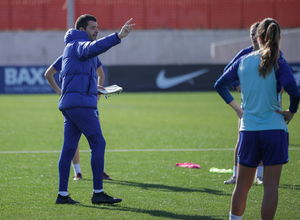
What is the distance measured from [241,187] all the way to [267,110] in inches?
24.9

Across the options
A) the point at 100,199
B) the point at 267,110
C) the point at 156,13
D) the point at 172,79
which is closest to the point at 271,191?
the point at 267,110

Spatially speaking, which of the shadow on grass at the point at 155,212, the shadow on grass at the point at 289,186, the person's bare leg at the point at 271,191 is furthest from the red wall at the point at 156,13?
the person's bare leg at the point at 271,191

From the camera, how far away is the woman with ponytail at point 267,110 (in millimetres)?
3031

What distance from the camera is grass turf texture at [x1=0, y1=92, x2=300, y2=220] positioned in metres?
4.18

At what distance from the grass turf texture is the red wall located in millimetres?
17411

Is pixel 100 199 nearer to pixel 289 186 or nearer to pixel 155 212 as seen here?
pixel 155 212

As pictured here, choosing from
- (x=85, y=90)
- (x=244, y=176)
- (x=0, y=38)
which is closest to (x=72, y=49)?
(x=85, y=90)

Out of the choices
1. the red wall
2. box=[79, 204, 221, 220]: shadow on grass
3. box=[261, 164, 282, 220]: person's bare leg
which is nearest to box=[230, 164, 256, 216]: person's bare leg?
box=[261, 164, 282, 220]: person's bare leg

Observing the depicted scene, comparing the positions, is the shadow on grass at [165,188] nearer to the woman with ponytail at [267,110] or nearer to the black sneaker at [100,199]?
the black sneaker at [100,199]

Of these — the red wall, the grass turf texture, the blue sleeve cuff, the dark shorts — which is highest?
the red wall

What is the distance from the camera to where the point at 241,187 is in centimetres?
323

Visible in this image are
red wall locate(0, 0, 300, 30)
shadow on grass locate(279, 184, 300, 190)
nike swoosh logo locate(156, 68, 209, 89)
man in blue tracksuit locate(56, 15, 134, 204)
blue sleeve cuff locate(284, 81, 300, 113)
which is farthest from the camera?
red wall locate(0, 0, 300, 30)

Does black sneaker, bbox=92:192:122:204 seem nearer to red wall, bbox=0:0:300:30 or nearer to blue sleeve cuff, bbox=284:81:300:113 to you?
blue sleeve cuff, bbox=284:81:300:113

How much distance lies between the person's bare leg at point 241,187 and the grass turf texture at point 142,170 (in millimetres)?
744
